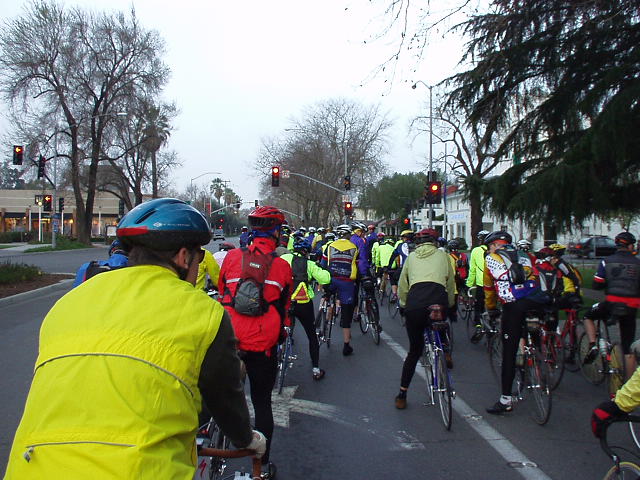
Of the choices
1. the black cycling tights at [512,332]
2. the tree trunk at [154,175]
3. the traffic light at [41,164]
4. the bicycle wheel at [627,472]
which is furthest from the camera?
the tree trunk at [154,175]

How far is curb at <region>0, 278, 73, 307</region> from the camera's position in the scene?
572 inches

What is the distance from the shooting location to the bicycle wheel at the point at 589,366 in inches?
267

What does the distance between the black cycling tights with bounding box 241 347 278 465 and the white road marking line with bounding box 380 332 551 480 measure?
1.95 metres

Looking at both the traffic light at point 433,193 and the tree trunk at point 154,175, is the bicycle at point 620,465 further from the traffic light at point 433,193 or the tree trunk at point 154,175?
the tree trunk at point 154,175

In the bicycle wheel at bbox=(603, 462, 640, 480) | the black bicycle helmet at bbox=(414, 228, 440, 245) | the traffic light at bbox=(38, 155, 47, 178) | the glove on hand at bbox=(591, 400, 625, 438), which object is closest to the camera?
Result: the glove on hand at bbox=(591, 400, 625, 438)

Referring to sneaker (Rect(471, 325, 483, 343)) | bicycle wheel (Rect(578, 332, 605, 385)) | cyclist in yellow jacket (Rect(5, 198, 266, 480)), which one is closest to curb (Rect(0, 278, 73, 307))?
sneaker (Rect(471, 325, 483, 343))

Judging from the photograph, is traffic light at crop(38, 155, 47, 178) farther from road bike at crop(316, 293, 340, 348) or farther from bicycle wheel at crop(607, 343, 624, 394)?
bicycle wheel at crop(607, 343, 624, 394)

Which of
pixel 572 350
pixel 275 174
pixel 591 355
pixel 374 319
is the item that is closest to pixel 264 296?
pixel 591 355

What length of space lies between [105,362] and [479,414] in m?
5.00

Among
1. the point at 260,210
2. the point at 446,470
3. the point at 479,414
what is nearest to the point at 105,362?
the point at 260,210

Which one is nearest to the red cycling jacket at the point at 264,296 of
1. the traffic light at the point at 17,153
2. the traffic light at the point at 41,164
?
the traffic light at the point at 17,153

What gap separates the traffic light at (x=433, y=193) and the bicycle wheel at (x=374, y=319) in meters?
12.6

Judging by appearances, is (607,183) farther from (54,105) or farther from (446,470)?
(54,105)

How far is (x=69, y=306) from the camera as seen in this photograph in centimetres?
169
